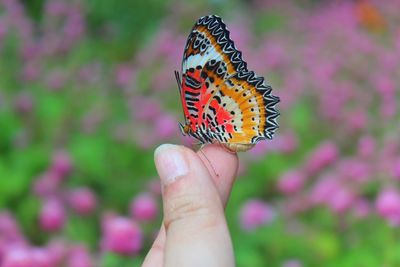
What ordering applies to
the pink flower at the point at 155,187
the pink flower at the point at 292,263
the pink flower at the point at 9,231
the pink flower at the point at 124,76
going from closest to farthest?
the pink flower at the point at 9,231 < the pink flower at the point at 292,263 < the pink flower at the point at 155,187 < the pink flower at the point at 124,76

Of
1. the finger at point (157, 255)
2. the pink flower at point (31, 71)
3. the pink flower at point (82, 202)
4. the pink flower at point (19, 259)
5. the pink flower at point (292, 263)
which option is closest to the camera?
the finger at point (157, 255)

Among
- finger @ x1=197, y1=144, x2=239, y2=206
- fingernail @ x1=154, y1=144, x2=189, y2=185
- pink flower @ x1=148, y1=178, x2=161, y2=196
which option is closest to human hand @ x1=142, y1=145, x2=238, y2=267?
fingernail @ x1=154, y1=144, x2=189, y2=185

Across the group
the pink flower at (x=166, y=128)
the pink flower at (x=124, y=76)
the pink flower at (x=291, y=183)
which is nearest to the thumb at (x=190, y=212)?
the pink flower at (x=291, y=183)

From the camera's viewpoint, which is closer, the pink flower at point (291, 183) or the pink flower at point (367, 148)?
the pink flower at point (291, 183)

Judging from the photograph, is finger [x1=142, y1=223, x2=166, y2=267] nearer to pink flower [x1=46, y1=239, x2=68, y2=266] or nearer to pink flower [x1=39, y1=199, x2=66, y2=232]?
pink flower [x1=46, y1=239, x2=68, y2=266]

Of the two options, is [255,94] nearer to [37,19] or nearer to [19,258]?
[19,258]

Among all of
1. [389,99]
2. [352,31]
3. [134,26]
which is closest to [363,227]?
[389,99]

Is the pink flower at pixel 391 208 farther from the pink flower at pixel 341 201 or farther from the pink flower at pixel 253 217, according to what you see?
the pink flower at pixel 253 217
